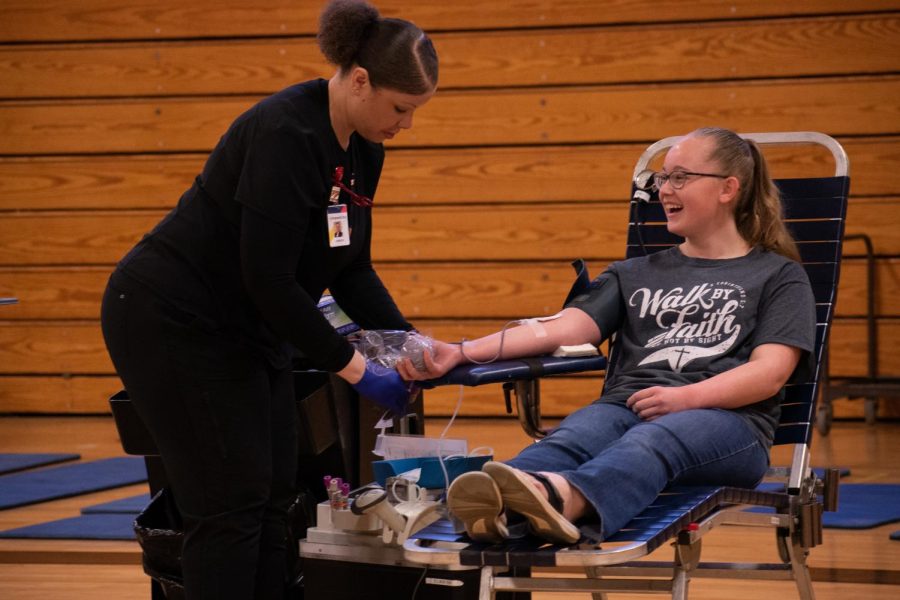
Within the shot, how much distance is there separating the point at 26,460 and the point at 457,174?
85.2 inches

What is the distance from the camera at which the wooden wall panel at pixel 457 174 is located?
5230mm

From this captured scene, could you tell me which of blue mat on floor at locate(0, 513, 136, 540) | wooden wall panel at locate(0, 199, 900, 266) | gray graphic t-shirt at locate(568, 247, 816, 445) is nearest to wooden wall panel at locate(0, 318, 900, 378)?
wooden wall panel at locate(0, 199, 900, 266)

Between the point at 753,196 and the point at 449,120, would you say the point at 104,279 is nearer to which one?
the point at 449,120

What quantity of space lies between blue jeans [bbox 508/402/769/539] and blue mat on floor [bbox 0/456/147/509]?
2451 millimetres

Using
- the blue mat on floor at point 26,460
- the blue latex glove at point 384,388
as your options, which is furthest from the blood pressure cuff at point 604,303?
the blue mat on floor at point 26,460

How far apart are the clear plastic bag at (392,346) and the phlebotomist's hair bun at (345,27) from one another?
54 centimetres

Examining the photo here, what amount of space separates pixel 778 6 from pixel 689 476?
3.67 metres

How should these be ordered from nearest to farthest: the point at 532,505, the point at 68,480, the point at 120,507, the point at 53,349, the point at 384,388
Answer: the point at 532,505 < the point at 384,388 < the point at 120,507 < the point at 68,480 < the point at 53,349

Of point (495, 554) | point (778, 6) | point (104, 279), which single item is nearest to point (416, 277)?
point (104, 279)

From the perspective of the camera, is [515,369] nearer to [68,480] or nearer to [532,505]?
[532,505]

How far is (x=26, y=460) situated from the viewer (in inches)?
188

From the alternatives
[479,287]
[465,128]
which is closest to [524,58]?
[465,128]

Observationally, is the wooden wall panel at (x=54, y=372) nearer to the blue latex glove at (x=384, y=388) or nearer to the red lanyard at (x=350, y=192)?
the blue latex glove at (x=384, y=388)

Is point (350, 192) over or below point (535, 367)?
over
